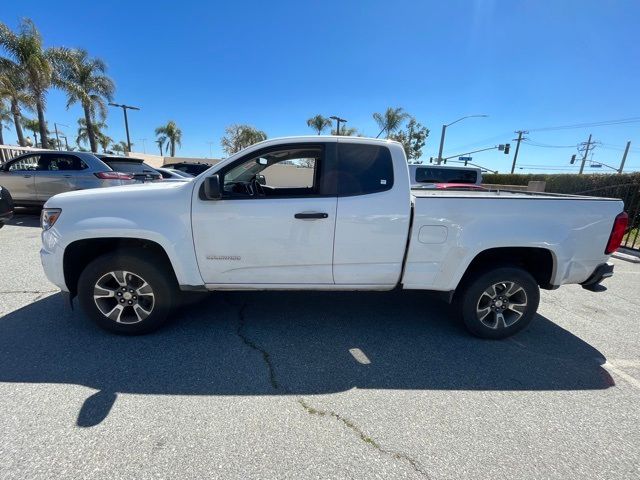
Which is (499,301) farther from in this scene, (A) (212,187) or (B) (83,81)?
(B) (83,81)

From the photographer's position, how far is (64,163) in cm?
795

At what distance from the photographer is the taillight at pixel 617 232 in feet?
10.0

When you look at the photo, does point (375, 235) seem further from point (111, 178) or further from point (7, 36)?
point (7, 36)

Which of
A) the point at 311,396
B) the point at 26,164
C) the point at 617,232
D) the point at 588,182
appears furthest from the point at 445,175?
the point at 26,164

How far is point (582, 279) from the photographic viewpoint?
3.22 m

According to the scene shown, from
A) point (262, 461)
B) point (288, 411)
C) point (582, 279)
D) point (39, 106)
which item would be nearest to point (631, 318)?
point (582, 279)

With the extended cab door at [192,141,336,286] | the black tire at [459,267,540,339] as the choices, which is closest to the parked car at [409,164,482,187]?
the black tire at [459,267,540,339]

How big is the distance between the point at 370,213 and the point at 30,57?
A: 2559 cm

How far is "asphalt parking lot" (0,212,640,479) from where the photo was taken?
1894mm

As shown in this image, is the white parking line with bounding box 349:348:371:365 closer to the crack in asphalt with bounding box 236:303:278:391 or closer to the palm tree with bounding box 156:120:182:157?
the crack in asphalt with bounding box 236:303:278:391

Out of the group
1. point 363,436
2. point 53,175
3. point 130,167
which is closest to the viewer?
point 363,436

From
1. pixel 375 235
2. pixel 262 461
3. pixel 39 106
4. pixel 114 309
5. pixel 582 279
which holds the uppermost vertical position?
pixel 39 106

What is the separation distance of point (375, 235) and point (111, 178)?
745 cm

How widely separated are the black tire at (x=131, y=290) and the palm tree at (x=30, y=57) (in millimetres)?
23992
